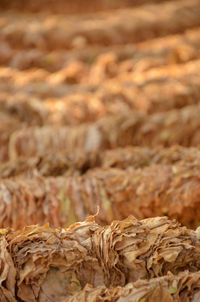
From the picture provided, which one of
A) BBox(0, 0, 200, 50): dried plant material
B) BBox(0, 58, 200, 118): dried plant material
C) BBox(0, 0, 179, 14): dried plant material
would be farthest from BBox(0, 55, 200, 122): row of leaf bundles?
BBox(0, 0, 179, 14): dried plant material

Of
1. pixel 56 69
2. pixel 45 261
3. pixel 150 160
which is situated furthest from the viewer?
pixel 56 69

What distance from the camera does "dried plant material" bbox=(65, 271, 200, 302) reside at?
42cm

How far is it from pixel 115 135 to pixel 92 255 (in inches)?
21.9

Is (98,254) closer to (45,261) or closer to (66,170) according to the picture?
(45,261)

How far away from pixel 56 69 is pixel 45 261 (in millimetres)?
1497

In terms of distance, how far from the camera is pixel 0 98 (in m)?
1.34

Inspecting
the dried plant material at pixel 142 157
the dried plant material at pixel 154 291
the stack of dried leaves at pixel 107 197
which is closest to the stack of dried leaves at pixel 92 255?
the dried plant material at pixel 154 291

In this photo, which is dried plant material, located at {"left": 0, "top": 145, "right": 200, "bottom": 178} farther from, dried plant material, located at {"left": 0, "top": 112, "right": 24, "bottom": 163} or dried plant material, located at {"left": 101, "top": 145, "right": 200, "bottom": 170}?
dried plant material, located at {"left": 0, "top": 112, "right": 24, "bottom": 163}

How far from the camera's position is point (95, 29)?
2078 mm

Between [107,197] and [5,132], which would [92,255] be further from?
[5,132]

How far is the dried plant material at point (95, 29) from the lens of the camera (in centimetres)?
206

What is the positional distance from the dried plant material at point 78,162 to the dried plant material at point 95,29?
4.19 feet

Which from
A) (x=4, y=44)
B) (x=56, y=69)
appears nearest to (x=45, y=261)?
(x=56, y=69)

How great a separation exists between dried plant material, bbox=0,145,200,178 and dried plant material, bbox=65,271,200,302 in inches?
15.7
